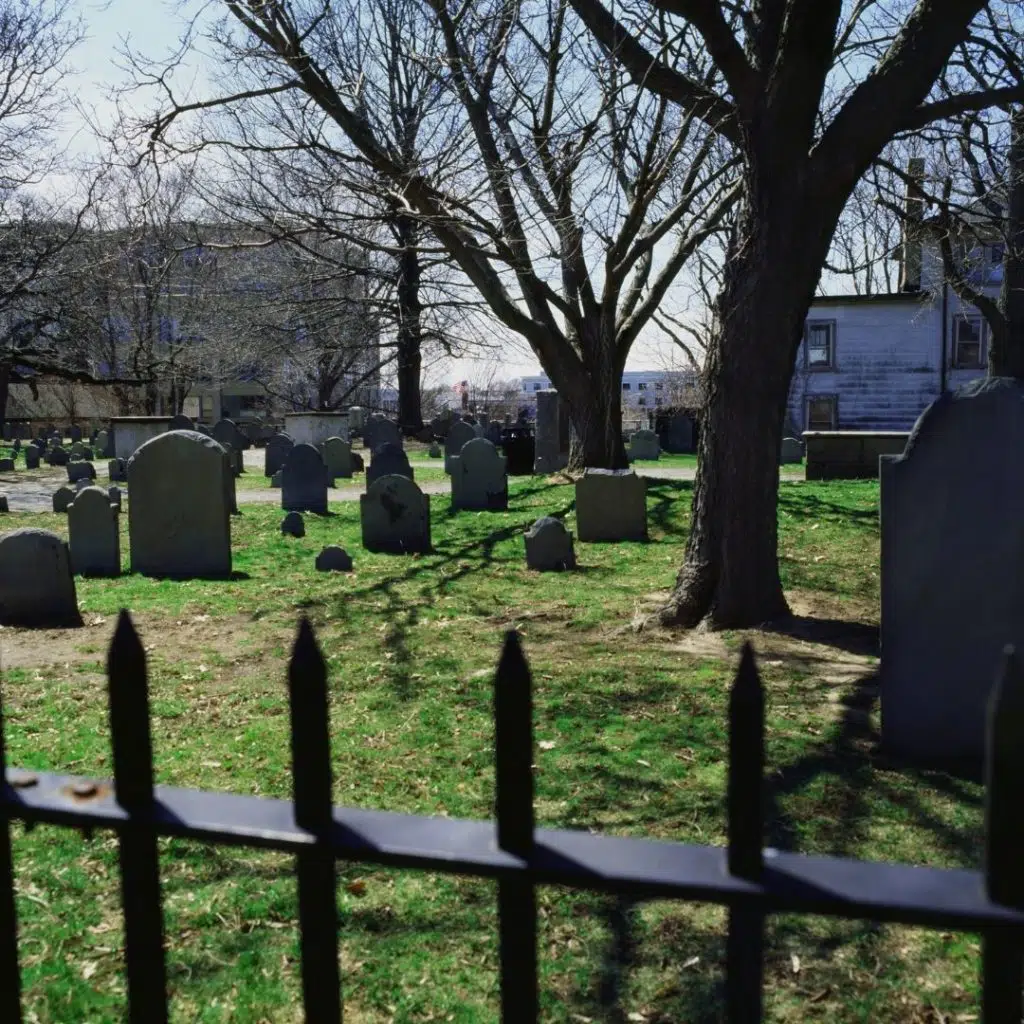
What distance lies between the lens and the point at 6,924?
181cm

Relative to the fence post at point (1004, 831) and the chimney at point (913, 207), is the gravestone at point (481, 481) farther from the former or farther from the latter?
the fence post at point (1004, 831)

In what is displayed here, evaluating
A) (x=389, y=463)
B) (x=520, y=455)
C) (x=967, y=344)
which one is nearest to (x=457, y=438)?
(x=520, y=455)

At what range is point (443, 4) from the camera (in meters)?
11.3

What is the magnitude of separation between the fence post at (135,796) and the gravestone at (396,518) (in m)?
11.4

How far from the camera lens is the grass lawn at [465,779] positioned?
3.22m

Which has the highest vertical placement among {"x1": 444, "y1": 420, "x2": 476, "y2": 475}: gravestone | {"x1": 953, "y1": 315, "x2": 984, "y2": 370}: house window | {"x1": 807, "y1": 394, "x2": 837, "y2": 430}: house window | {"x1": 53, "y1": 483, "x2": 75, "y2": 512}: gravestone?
{"x1": 953, "y1": 315, "x2": 984, "y2": 370}: house window

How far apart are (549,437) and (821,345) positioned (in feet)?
50.3

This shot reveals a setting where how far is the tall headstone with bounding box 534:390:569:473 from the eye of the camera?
23812 mm

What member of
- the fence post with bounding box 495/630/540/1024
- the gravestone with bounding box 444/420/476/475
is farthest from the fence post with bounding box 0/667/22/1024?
the gravestone with bounding box 444/420/476/475

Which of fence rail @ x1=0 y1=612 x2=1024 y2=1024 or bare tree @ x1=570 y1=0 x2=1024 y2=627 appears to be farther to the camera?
bare tree @ x1=570 y1=0 x2=1024 y2=627

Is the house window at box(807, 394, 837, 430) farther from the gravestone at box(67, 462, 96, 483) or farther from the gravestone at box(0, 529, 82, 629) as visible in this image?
the gravestone at box(0, 529, 82, 629)

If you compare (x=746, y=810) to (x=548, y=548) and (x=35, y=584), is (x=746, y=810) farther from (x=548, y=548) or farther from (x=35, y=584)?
(x=548, y=548)

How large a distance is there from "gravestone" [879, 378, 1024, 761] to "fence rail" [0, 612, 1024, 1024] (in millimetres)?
3906

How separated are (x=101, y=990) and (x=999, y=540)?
166 inches
